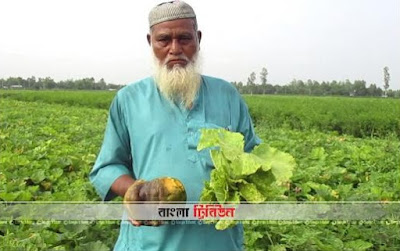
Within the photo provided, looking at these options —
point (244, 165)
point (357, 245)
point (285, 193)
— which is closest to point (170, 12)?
point (244, 165)

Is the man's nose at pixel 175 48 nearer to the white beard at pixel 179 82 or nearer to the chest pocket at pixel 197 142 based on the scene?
the white beard at pixel 179 82

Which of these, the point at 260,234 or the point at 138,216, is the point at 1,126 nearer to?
the point at 260,234

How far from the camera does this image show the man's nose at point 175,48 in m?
2.02

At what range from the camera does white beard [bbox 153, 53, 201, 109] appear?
6.77ft

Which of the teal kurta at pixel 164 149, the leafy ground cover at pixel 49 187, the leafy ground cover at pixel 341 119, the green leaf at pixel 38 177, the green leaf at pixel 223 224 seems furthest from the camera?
the leafy ground cover at pixel 341 119

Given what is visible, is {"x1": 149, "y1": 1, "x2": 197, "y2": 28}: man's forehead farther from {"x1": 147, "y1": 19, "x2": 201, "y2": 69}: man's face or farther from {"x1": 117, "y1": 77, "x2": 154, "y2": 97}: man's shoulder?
{"x1": 117, "y1": 77, "x2": 154, "y2": 97}: man's shoulder

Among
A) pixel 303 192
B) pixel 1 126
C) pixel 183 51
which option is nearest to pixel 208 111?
pixel 183 51

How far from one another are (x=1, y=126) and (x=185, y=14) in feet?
32.9

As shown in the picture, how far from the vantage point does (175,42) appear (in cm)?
202

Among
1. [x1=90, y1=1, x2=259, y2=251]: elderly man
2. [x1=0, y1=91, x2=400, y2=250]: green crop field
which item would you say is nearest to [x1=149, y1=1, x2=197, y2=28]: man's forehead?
[x1=90, y1=1, x2=259, y2=251]: elderly man

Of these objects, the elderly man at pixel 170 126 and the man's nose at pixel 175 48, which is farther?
the man's nose at pixel 175 48

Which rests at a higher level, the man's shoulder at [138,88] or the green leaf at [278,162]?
the man's shoulder at [138,88]

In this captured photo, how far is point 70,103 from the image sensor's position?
4025cm

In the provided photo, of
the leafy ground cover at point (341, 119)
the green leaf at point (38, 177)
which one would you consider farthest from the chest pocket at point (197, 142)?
the leafy ground cover at point (341, 119)
